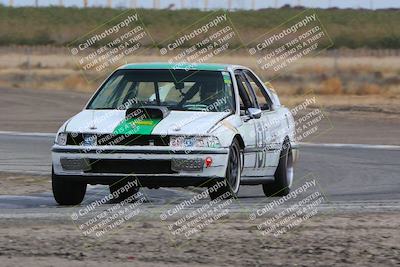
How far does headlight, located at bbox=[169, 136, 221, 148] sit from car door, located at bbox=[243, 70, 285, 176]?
117 centimetres

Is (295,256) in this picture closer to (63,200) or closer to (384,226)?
(384,226)

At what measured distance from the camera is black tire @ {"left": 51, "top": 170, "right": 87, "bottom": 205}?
1141 cm

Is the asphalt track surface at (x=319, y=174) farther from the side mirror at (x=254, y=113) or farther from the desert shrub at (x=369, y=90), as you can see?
the desert shrub at (x=369, y=90)

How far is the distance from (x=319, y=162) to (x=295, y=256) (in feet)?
33.2

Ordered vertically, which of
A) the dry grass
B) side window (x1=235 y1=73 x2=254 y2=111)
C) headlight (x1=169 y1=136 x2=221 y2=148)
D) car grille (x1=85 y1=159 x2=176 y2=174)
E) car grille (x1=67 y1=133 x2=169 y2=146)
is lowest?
the dry grass

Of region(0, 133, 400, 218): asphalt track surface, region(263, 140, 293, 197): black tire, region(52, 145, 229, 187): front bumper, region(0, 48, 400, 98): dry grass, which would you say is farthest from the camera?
region(0, 48, 400, 98): dry grass

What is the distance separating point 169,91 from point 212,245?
416 cm

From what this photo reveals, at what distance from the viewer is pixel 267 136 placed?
500 inches

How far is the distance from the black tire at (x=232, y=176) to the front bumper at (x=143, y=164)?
0.19m

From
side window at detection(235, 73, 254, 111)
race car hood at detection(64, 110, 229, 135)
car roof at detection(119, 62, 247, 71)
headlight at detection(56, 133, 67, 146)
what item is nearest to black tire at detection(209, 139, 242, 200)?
race car hood at detection(64, 110, 229, 135)

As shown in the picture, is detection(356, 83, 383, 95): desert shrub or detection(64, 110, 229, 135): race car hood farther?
detection(356, 83, 383, 95): desert shrub

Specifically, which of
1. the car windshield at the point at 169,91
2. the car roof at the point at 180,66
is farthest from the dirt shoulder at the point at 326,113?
the car windshield at the point at 169,91

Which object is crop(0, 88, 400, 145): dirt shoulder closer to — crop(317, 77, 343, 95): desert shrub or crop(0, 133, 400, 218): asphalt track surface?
crop(317, 77, 343, 95): desert shrub

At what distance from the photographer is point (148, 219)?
973 cm
